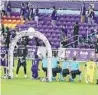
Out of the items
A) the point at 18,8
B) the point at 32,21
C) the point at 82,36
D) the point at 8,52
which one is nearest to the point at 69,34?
the point at 82,36

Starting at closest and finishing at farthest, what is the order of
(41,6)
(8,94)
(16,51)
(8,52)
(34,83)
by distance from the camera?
(8,94), (34,83), (8,52), (16,51), (41,6)

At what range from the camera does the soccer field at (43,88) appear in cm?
2320

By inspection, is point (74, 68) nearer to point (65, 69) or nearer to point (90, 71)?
point (65, 69)

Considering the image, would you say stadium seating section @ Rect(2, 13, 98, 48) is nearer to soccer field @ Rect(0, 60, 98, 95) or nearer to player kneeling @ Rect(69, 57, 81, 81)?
player kneeling @ Rect(69, 57, 81, 81)

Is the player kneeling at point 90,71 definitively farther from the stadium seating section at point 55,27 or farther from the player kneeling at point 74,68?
the stadium seating section at point 55,27


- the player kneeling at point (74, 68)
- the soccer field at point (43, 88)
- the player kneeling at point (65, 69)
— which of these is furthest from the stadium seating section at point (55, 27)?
the soccer field at point (43, 88)

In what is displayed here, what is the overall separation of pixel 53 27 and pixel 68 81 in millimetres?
18951

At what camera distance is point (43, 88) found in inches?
966

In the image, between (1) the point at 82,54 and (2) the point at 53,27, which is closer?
(1) the point at 82,54

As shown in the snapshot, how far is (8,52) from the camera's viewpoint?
2838cm

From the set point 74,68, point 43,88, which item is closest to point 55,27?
point 74,68

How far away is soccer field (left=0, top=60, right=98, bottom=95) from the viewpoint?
23.2m

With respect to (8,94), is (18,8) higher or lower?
higher

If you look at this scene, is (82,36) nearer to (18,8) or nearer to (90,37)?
(90,37)
